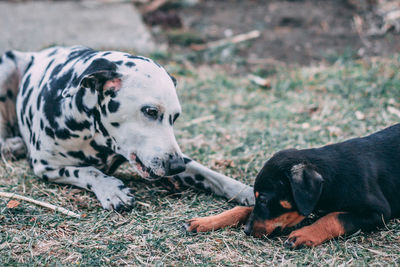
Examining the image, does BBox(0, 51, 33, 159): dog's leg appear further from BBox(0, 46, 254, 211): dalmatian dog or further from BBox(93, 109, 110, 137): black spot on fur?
BBox(93, 109, 110, 137): black spot on fur

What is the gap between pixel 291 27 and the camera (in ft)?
32.1

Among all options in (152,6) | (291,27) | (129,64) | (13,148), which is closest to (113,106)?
(129,64)

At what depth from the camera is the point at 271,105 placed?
6656 millimetres

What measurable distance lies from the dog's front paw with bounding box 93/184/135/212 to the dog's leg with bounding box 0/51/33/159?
1.73 m

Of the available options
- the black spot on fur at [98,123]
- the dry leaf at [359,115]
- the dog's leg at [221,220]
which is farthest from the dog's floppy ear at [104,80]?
the dry leaf at [359,115]

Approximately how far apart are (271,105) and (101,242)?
3.96 meters

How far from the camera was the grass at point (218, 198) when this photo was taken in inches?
125

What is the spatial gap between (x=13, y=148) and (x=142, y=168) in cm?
213

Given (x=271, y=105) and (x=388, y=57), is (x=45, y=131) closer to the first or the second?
(x=271, y=105)

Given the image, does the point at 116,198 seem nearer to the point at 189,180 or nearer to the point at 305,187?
the point at 189,180

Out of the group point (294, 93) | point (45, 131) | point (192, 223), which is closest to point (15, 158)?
point (45, 131)

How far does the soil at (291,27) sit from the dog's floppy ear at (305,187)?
5.44 meters

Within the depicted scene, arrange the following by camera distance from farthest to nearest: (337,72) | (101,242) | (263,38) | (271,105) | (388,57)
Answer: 1. (263,38)
2. (388,57)
3. (337,72)
4. (271,105)
5. (101,242)

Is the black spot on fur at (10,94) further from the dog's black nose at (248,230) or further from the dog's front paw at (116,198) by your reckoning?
the dog's black nose at (248,230)
